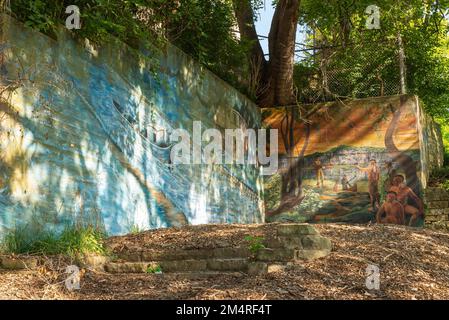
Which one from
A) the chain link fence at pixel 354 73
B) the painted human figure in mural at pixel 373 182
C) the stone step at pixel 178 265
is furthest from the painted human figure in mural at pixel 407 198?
the stone step at pixel 178 265

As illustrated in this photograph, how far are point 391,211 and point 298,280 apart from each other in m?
7.38

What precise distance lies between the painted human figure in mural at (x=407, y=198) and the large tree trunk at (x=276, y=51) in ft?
10.4

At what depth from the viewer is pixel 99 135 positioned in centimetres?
715

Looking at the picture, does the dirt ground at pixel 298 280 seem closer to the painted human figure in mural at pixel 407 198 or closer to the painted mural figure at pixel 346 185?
the painted human figure in mural at pixel 407 198

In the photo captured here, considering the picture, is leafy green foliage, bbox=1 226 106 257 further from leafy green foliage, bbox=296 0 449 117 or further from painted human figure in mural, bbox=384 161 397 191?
leafy green foliage, bbox=296 0 449 117

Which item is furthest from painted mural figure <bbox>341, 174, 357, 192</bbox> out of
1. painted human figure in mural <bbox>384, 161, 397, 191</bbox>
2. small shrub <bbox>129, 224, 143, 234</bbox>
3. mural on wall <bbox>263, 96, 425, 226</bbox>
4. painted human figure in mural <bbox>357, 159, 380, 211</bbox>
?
small shrub <bbox>129, 224, 143, 234</bbox>

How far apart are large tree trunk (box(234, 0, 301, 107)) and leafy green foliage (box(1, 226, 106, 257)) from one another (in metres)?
7.30

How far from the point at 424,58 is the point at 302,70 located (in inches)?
134

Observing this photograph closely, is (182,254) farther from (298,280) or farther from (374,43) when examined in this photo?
(374,43)

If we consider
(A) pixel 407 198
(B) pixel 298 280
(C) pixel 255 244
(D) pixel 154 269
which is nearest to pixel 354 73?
(A) pixel 407 198

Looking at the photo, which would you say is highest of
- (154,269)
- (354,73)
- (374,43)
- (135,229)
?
(374,43)

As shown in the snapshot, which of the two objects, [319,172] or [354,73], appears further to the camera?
[354,73]

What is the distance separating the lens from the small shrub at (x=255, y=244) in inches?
217

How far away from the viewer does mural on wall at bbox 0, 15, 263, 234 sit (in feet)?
19.1
